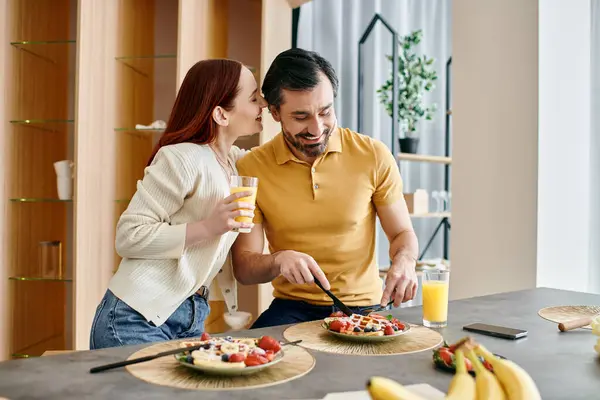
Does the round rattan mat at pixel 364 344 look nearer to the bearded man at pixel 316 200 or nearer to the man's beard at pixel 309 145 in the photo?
the bearded man at pixel 316 200

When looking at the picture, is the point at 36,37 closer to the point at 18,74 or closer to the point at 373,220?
the point at 18,74

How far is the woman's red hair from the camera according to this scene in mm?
1961

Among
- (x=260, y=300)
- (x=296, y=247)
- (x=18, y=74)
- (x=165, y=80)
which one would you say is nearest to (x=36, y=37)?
(x=18, y=74)

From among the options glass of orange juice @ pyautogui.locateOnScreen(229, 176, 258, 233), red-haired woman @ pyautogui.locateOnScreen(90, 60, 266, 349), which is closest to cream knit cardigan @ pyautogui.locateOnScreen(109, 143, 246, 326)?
red-haired woman @ pyautogui.locateOnScreen(90, 60, 266, 349)

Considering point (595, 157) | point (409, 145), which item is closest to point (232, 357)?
point (595, 157)

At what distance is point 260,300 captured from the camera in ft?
10.5

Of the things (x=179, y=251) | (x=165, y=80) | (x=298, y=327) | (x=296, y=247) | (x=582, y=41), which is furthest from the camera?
(x=165, y=80)

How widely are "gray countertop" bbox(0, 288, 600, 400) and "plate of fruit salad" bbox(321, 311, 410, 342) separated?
0.31 ft

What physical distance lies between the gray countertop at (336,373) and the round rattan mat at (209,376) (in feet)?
0.06

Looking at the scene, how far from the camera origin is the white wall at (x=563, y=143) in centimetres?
287

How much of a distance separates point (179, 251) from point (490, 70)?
1.96m

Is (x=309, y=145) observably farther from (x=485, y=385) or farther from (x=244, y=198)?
(x=485, y=385)

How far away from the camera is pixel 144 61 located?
3.51 meters

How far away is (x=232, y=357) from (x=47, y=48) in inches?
119
